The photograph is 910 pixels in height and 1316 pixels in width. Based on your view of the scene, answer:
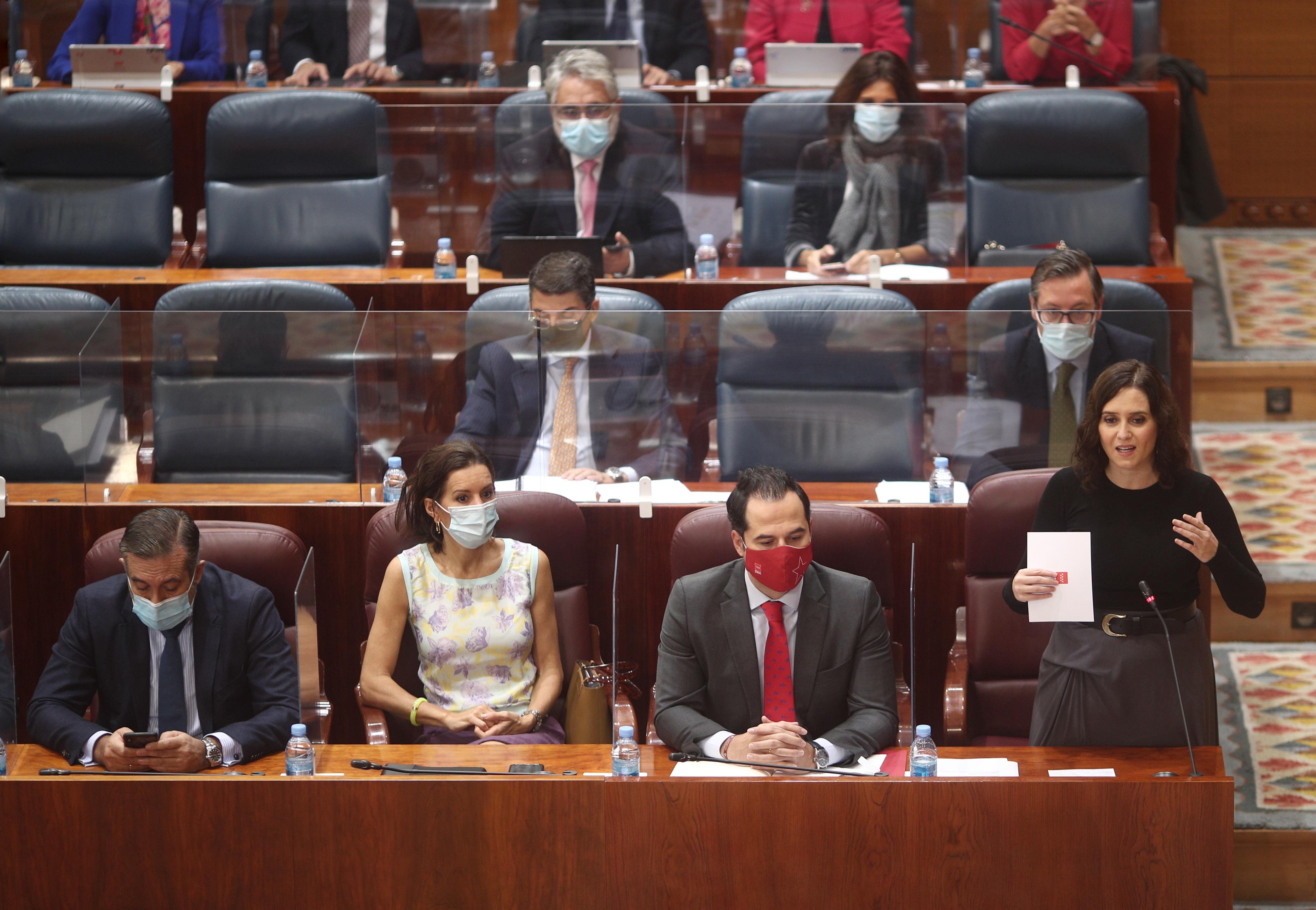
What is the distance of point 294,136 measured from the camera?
419 cm

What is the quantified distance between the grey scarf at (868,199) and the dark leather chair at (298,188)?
1.22 metres

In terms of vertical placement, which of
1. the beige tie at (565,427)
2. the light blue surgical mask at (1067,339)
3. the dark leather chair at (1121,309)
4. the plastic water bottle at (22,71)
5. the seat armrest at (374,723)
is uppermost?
the plastic water bottle at (22,71)

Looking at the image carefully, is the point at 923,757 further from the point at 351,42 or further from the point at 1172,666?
the point at 351,42

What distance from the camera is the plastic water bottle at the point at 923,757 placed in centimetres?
217

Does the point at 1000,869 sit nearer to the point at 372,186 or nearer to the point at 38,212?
the point at 372,186

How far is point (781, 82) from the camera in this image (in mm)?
4535

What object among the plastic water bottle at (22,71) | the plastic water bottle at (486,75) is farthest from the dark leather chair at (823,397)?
the plastic water bottle at (22,71)

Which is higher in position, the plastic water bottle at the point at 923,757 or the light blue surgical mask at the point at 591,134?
the light blue surgical mask at the point at 591,134

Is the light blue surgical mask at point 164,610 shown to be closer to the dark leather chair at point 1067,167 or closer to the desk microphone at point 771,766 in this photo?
the desk microphone at point 771,766

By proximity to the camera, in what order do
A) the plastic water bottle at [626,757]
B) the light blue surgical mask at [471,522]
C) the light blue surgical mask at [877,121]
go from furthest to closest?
the light blue surgical mask at [877,121]
the light blue surgical mask at [471,522]
the plastic water bottle at [626,757]

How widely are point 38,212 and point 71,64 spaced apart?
60 centimetres

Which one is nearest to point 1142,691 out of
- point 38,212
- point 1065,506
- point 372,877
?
point 1065,506

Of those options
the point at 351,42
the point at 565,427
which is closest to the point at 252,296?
the point at 565,427

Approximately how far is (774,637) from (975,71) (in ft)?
8.88
